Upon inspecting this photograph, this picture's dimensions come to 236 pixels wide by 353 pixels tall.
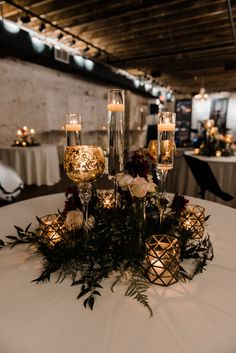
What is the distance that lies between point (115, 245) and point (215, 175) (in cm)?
269

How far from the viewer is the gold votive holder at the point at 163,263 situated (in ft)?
2.01

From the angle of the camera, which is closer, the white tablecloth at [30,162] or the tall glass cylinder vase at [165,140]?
the tall glass cylinder vase at [165,140]

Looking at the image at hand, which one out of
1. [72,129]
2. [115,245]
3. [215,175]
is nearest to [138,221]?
[115,245]

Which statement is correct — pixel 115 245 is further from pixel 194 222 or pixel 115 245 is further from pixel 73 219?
pixel 194 222

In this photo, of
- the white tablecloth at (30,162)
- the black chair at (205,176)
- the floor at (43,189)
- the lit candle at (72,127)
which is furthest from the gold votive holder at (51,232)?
the white tablecloth at (30,162)

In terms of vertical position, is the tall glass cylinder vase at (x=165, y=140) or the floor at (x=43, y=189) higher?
the tall glass cylinder vase at (x=165, y=140)

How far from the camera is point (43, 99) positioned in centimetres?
614

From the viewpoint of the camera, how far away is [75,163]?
2.29 feet

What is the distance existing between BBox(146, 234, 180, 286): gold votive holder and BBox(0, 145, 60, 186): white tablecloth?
154 inches

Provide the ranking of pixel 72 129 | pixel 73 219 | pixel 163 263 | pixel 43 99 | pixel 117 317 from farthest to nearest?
pixel 43 99 < pixel 72 129 < pixel 73 219 < pixel 163 263 < pixel 117 317

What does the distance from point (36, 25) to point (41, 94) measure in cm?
184

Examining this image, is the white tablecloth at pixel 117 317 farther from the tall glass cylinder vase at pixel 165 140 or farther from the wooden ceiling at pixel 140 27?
the wooden ceiling at pixel 140 27

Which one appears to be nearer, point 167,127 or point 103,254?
point 103,254

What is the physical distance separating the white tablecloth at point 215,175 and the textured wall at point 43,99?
4.06 m
